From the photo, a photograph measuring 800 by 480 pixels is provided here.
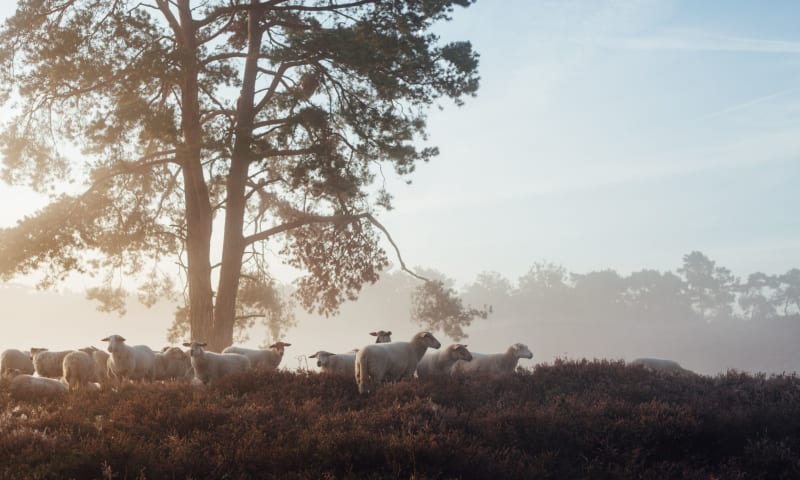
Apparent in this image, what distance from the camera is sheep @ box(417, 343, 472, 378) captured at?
15.3 m

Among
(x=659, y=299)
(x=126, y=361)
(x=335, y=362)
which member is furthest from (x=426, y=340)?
(x=659, y=299)

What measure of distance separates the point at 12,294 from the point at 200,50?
18234 cm

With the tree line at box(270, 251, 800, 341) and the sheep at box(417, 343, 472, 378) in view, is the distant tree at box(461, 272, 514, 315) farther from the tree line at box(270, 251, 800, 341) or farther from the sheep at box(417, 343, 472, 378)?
the sheep at box(417, 343, 472, 378)

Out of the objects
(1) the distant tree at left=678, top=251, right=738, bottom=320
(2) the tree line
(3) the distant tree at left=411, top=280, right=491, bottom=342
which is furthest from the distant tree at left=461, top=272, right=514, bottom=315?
(3) the distant tree at left=411, top=280, right=491, bottom=342

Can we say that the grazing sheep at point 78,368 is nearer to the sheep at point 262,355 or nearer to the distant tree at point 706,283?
the sheep at point 262,355

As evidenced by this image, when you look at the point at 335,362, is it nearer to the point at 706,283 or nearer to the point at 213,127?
the point at 213,127

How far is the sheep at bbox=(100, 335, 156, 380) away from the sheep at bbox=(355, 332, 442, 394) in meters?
5.09

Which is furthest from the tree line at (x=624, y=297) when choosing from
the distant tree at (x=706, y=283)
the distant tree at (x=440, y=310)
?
the distant tree at (x=440, y=310)

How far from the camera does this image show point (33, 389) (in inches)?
474

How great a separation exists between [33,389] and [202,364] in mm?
3043

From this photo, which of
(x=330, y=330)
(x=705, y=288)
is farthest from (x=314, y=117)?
(x=330, y=330)

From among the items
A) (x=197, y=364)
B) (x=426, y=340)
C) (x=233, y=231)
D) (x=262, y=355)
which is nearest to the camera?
(x=197, y=364)

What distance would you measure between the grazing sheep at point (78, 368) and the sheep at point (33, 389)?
4.09 ft

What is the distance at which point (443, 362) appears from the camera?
1558 centimetres
